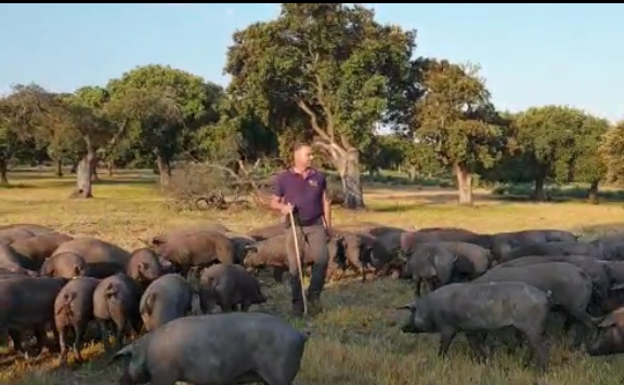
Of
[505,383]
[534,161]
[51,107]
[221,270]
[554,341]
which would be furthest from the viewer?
[534,161]

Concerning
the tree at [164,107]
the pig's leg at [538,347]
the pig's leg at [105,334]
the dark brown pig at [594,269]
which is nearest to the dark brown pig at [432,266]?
the dark brown pig at [594,269]

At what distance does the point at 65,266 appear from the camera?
10.6 meters

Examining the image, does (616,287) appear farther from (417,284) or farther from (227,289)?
(227,289)

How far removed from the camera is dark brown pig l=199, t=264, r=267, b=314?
10.0 m

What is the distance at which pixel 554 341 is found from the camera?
8688 millimetres

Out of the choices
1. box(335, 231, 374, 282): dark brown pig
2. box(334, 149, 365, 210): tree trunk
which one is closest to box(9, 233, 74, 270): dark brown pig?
box(335, 231, 374, 282): dark brown pig

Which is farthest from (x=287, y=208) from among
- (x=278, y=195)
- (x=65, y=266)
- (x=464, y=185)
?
(x=464, y=185)

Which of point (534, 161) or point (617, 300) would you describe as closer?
point (617, 300)

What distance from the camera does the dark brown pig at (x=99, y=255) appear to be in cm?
1142

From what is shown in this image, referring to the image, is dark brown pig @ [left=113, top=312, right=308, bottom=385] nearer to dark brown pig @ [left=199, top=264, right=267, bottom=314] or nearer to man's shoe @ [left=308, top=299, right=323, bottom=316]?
dark brown pig @ [left=199, top=264, right=267, bottom=314]

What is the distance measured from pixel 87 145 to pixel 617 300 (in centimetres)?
3589

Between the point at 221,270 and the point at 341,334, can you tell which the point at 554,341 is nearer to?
the point at 341,334

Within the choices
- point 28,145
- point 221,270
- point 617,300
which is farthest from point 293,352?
point 28,145

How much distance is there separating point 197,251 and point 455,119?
89.8 ft
